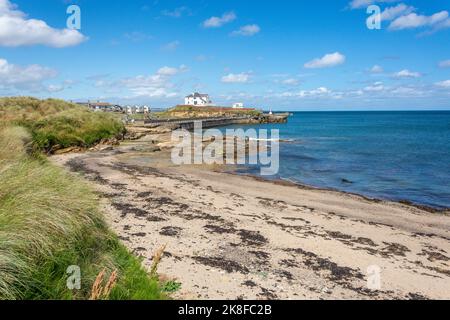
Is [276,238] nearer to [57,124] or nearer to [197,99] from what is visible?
[57,124]

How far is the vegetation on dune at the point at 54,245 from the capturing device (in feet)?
16.0

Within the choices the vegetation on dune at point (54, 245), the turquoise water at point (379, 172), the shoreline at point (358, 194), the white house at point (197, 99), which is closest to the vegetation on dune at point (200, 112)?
the white house at point (197, 99)

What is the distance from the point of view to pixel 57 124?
31.2 metres

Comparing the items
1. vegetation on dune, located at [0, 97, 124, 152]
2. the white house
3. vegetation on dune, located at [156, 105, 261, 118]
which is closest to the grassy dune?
vegetation on dune, located at [0, 97, 124, 152]

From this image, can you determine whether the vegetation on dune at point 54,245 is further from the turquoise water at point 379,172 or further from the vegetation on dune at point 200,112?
the vegetation on dune at point 200,112

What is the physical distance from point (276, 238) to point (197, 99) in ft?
438

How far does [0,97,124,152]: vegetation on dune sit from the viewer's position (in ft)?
92.2

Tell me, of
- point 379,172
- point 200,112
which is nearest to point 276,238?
point 379,172

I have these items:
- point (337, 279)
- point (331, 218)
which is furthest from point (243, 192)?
point (337, 279)

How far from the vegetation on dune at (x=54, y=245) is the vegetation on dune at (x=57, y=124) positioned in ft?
Answer: 60.9

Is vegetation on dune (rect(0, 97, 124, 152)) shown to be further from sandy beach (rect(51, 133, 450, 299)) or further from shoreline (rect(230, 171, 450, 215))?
shoreline (rect(230, 171, 450, 215))

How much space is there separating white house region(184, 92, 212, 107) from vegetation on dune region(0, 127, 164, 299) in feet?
442

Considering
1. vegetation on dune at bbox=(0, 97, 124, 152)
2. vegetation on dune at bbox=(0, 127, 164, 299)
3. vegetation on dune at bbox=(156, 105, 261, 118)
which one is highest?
vegetation on dune at bbox=(156, 105, 261, 118)

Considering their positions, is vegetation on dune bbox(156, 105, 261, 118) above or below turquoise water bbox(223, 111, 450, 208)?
above
